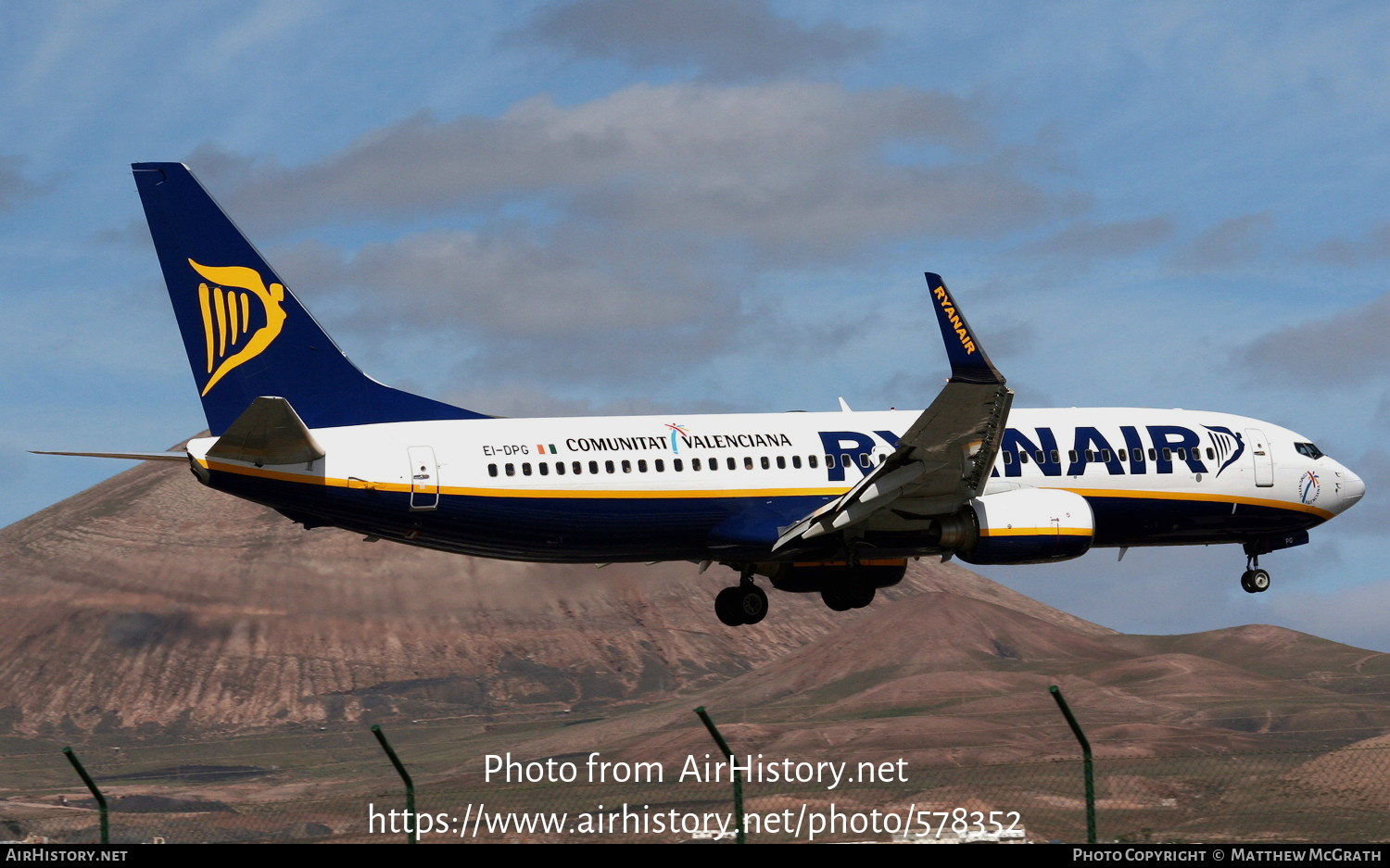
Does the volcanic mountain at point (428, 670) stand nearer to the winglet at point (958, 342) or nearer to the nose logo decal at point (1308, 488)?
the nose logo decal at point (1308, 488)

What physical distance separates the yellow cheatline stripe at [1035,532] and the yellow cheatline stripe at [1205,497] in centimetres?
261

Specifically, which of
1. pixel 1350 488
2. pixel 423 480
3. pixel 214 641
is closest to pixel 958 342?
pixel 423 480

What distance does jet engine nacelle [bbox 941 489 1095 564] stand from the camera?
1596 inches

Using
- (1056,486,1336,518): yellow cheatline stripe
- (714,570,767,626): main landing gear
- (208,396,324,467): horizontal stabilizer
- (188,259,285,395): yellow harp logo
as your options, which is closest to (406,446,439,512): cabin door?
(208,396,324,467): horizontal stabilizer

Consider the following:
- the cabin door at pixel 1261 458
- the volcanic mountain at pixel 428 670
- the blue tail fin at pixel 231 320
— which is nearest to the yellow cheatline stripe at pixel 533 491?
the blue tail fin at pixel 231 320

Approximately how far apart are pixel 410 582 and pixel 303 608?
110 ft

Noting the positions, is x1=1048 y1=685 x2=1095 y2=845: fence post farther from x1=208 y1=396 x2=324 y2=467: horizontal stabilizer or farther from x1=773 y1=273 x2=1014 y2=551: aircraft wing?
x1=208 y1=396 x2=324 y2=467: horizontal stabilizer

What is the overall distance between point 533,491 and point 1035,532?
1129 cm

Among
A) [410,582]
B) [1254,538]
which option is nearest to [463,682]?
[410,582]

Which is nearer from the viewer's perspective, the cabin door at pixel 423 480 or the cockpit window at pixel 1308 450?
the cabin door at pixel 423 480

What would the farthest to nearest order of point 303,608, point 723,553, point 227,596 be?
point 227,596 → point 303,608 → point 723,553

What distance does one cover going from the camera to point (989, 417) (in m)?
37.8

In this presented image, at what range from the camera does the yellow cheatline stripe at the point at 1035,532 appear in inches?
A: 1593

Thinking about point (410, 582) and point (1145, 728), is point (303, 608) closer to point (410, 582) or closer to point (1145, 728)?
point (410, 582)
